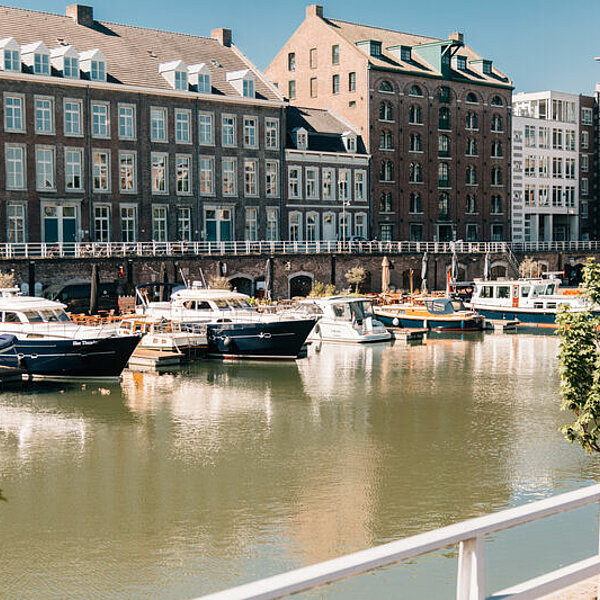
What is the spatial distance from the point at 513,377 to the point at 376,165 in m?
42.7

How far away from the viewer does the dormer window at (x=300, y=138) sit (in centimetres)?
7031

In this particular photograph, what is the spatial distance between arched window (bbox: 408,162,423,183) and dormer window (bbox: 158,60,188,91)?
23.9m

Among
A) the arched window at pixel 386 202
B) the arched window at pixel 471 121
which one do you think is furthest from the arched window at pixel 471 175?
the arched window at pixel 386 202

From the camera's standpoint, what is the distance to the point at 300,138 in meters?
70.4

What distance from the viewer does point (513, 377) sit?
1412 inches

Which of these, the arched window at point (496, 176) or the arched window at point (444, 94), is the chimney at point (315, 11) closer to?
the arched window at point (444, 94)

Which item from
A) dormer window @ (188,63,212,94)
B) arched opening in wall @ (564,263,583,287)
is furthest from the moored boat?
arched opening in wall @ (564,263,583,287)

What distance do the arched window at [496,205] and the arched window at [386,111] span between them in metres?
15.1

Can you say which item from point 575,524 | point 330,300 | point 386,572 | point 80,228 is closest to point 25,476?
point 386,572

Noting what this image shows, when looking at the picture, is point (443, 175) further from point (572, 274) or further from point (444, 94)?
point (572, 274)

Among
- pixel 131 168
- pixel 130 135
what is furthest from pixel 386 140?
pixel 131 168

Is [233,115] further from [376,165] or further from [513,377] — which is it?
[513,377]

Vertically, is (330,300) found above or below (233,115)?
below

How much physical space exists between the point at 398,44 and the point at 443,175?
42.2ft
